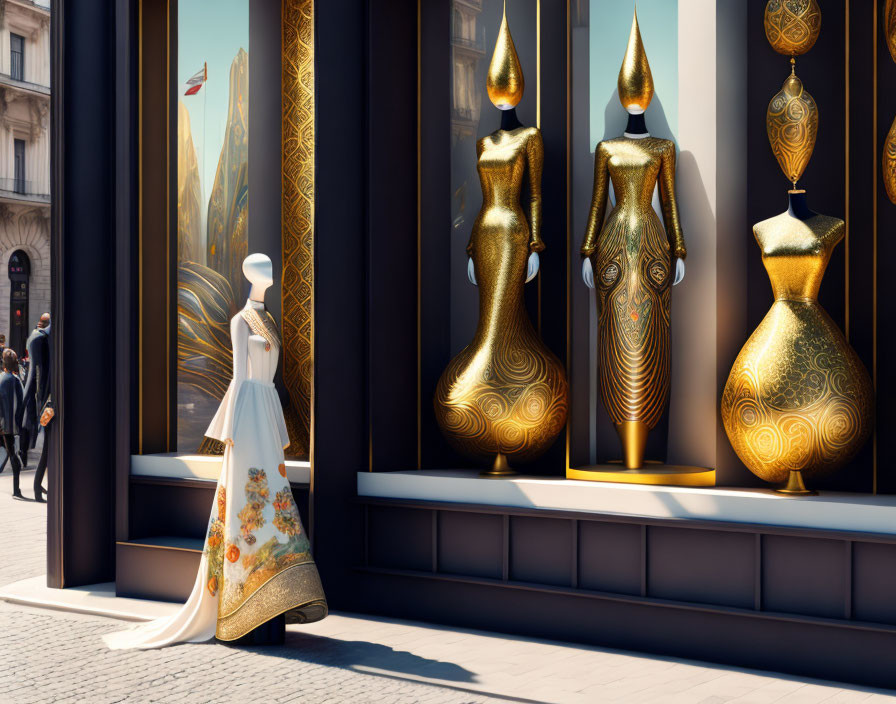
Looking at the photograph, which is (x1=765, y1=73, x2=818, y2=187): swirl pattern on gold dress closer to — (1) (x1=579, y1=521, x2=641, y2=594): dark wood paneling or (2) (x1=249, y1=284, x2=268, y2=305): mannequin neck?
(1) (x1=579, y1=521, x2=641, y2=594): dark wood paneling

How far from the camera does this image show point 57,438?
684 centimetres

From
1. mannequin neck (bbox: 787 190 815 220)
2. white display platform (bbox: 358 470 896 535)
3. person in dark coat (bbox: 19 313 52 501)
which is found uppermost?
mannequin neck (bbox: 787 190 815 220)

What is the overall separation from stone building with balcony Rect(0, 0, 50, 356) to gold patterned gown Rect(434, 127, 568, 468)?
82.5 feet

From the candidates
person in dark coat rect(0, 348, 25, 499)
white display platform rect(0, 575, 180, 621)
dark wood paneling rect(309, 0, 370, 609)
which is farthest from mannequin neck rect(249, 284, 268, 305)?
person in dark coat rect(0, 348, 25, 499)

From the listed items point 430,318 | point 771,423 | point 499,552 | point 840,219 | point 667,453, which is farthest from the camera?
point 430,318

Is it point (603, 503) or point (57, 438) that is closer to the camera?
point (603, 503)

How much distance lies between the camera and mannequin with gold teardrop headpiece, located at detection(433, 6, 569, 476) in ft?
19.3

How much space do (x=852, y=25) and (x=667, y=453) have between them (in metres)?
2.54

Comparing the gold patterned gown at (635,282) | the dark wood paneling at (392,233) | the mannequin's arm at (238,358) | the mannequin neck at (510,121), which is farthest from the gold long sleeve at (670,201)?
the mannequin's arm at (238,358)

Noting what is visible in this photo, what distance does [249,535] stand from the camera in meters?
5.23

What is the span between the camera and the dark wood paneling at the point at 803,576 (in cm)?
473

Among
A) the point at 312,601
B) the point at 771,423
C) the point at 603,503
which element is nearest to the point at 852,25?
the point at 771,423

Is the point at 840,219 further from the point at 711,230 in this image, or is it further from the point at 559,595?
the point at 559,595

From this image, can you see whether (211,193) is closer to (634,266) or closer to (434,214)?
(434,214)
